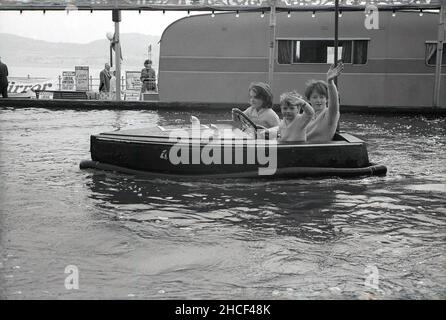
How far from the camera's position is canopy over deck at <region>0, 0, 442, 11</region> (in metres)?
17.9

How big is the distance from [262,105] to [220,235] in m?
3.73

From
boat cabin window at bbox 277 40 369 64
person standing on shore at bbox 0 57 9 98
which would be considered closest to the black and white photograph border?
boat cabin window at bbox 277 40 369 64

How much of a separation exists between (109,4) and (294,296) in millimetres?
17132

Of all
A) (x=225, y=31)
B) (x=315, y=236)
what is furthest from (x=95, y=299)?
(x=225, y=31)

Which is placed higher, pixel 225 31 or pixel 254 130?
pixel 225 31

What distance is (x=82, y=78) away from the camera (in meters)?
25.3

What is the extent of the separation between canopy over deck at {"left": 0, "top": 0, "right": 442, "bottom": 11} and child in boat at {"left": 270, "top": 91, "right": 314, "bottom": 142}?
1073 cm

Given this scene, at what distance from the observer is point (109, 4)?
64.1 ft

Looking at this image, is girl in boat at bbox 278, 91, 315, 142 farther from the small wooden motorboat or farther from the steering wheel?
the steering wheel

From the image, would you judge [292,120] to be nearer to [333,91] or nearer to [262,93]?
[333,91]

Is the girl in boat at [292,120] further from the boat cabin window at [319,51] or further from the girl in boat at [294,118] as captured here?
the boat cabin window at [319,51]

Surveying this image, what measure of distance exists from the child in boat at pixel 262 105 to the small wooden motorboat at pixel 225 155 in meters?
0.56

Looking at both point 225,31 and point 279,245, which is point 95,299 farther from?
point 225,31
